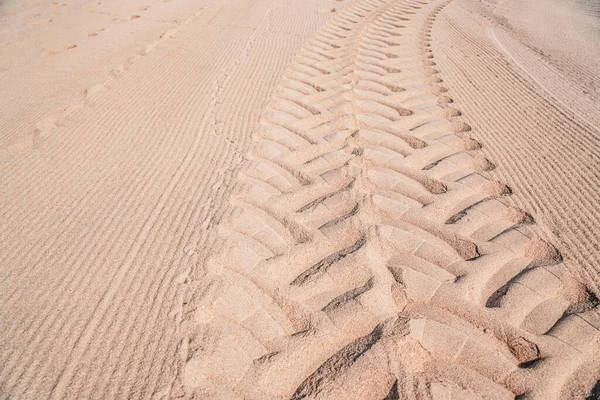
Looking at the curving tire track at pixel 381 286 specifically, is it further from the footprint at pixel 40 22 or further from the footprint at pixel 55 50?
the footprint at pixel 40 22

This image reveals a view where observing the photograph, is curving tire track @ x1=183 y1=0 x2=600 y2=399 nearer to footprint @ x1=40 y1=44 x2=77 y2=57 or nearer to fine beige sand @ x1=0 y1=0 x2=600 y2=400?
fine beige sand @ x1=0 y1=0 x2=600 y2=400

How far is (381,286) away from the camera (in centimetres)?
189

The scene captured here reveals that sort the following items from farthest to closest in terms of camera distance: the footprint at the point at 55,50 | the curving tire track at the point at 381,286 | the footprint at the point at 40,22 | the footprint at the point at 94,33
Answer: the footprint at the point at 40,22
the footprint at the point at 94,33
the footprint at the point at 55,50
the curving tire track at the point at 381,286

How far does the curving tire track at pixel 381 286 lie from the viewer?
61.2 inches

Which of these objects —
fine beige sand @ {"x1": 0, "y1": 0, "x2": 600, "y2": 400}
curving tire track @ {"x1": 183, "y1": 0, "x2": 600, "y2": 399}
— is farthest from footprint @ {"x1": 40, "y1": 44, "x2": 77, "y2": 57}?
curving tire track @ {"x1": 183, "y1": 0, "x2": 600, "y2": 399}

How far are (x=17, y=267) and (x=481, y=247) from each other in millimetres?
2427

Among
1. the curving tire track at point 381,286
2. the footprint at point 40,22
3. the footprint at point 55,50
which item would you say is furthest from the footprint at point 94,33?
the curving tire track at point 381,286

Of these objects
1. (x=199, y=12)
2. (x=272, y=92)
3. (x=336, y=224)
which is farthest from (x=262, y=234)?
(x=199, y=12)

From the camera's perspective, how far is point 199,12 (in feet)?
22.0

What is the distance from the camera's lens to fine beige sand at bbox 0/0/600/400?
1.57 meters

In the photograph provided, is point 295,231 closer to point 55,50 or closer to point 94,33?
point 55,50

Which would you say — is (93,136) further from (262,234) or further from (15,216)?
(262,234)

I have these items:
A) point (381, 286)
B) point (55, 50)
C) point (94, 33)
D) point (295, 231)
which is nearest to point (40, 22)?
point (94, 33)

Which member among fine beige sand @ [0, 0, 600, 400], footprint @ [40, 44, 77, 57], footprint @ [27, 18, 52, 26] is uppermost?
fine beige sand @ [0, 0, 600, 400]
